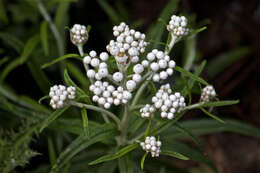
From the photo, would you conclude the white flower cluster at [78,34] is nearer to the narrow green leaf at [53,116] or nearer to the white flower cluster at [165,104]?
the narrow green leaf at [53,116]

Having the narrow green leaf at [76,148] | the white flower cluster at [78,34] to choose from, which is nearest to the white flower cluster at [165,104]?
the narrow green leaf at [76,148]

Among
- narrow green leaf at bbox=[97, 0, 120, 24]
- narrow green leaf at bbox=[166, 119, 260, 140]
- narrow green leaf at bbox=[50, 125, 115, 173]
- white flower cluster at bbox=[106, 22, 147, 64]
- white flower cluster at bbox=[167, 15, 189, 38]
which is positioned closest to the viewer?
white flower cluster at bbox=[106, 22, 147, 64]

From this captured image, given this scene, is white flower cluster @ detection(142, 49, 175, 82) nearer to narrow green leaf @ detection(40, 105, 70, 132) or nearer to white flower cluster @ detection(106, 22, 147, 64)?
white flower cluster @ detection(106, 22, 147, 64)

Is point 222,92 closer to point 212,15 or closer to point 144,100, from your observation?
point 212,15

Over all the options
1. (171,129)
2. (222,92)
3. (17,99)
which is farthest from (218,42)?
(17,99)

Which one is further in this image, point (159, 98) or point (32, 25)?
point (32, 25)

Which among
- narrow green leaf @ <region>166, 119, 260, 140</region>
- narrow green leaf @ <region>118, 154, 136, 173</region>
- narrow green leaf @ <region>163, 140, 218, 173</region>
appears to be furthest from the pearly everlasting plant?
narrow green leaf @ <region>166, 119, 260, 140</region>

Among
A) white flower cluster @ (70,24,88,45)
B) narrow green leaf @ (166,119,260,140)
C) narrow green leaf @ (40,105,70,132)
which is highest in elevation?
white flower cluster @ (70,24,88,45)

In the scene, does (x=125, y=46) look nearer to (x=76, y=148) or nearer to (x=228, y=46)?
(x=76, y=148)
